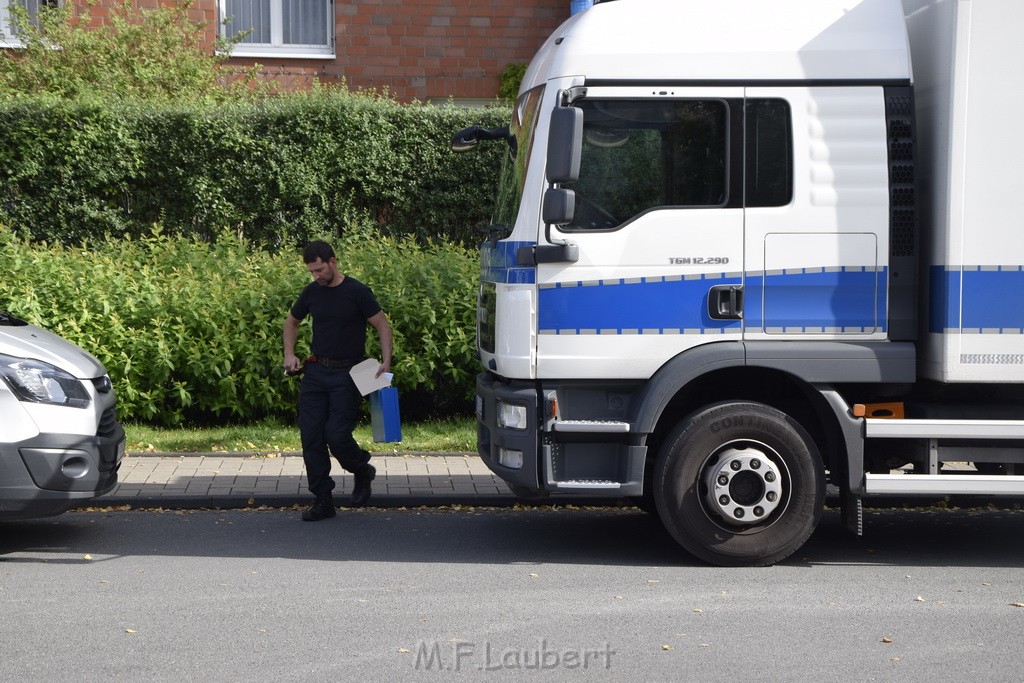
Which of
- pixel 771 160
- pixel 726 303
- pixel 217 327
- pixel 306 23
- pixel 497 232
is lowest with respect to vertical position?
pixel 217 327

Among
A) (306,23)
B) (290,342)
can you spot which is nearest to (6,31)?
(306,23)

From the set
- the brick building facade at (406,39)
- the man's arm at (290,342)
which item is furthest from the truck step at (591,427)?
the brick building facade at (406,39)

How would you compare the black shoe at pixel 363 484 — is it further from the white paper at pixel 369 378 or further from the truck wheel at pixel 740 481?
the truck wheel at pixel 740 481

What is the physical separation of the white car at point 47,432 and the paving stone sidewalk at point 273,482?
4.57 ft

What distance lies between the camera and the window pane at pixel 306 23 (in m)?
18.2

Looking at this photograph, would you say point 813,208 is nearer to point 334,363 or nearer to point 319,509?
point 334,363

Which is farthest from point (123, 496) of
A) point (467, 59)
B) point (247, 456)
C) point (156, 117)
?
point (467, 59)

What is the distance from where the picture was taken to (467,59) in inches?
718

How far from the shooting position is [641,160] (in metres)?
6.40

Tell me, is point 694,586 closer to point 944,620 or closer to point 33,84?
point 944,620

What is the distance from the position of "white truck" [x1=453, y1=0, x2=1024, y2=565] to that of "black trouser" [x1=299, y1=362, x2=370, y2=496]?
1.64m

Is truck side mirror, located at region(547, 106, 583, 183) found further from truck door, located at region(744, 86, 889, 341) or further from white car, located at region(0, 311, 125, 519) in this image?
white car, located at region(0, 311, 125, 519)

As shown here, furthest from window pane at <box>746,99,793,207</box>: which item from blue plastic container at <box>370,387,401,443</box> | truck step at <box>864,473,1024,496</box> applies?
blue plastic container at <box>370,387,401,443</box>

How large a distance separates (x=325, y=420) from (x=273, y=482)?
3.93 feet
